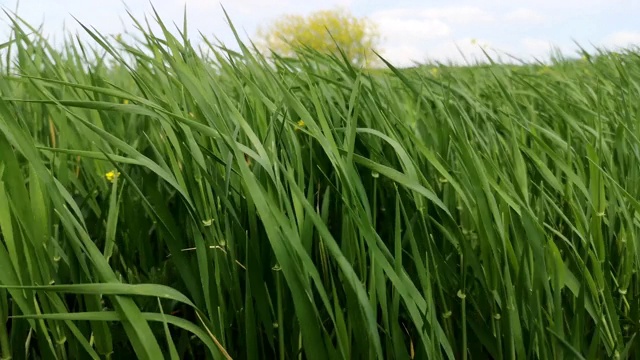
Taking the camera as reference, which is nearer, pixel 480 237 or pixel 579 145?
pixel 480 237

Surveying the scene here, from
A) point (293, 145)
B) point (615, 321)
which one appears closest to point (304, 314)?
point (293, 145)

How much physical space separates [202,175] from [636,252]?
53cm

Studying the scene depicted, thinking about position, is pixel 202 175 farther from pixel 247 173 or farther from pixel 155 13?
pixel 155 13

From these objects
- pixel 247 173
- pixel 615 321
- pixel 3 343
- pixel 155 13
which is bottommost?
pixel 615 321

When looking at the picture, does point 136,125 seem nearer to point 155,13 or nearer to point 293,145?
point 155,13

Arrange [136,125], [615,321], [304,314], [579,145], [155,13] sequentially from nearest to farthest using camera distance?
1. [304,314]
2. [615,321]
3. [155,13]
4. [136,125]
5. [579,145]

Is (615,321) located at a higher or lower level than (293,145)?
lower

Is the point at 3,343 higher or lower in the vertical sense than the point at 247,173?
lower

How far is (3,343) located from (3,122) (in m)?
0.22

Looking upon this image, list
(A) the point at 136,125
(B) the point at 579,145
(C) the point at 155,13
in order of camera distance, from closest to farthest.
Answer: (C) the point at 155,13 < (A) the point at 136,125 < (B) the point at 579,145

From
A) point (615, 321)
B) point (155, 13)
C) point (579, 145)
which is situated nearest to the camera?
point (615, 321)

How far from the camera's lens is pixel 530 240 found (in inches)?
26.5

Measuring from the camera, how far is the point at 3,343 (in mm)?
609

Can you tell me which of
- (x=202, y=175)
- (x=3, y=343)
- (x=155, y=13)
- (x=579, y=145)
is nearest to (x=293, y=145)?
(x=202, y=175)
